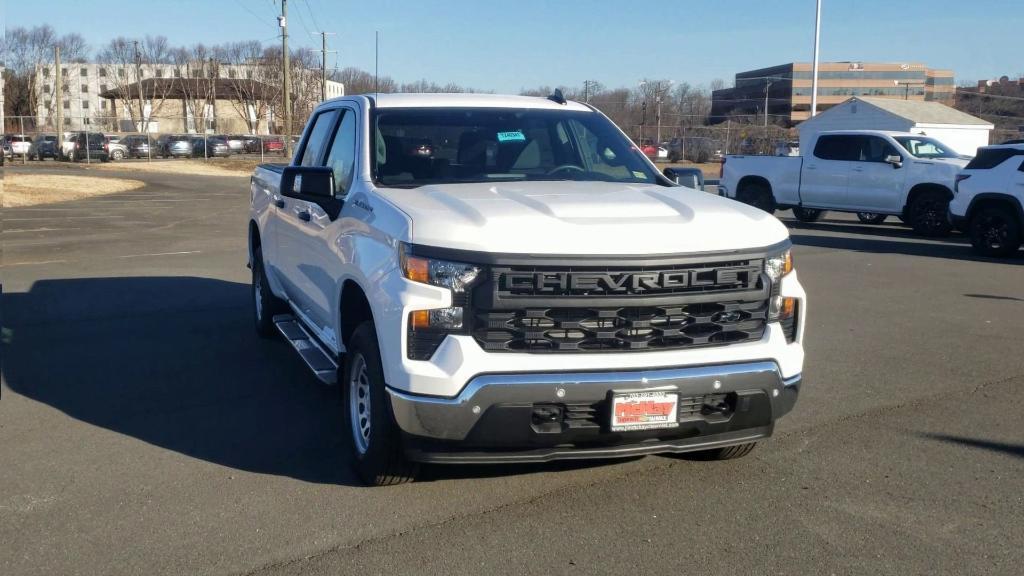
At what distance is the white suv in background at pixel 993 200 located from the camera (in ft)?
49.4

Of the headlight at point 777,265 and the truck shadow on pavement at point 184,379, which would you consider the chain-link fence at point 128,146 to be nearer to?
the truck shadow on pavement at point 184,379

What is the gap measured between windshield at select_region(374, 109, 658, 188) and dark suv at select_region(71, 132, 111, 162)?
5342 centimetres

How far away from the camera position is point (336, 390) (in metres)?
6.86

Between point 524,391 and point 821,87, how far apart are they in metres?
121

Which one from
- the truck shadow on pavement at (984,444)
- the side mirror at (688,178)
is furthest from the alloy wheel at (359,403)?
the truck shadow on pavement at (984,444)

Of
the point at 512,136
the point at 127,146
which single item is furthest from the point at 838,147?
the point at 127,146

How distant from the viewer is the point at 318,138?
23.5 feet

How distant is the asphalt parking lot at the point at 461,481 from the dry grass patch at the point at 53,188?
19.9 metres

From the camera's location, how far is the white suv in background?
593 inches

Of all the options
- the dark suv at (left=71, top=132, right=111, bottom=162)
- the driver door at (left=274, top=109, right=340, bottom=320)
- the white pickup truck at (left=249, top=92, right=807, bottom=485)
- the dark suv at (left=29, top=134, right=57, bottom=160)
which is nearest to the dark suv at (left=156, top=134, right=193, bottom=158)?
the dark suv at (left=71, top=132, right=111, bottom=162)

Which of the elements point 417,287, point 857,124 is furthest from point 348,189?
point 857,124

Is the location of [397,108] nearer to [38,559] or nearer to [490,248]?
[490,248]

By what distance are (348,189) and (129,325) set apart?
4.45m

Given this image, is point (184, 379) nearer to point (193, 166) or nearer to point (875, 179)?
point (875, 179)
